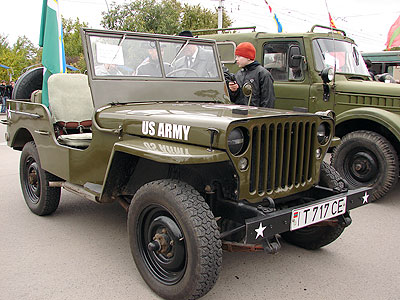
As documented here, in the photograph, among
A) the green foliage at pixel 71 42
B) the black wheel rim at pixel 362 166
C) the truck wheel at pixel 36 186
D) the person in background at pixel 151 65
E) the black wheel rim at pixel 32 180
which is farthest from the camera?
the green foliage at pixel 71 42

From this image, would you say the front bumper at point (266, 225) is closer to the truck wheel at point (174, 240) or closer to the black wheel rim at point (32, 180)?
the truck wheel at point (174, 240)

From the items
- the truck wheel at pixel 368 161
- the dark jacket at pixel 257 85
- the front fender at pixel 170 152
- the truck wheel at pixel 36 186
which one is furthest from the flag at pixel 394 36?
the front fender at pixel 170 152

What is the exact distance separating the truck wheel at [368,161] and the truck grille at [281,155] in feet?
7.81

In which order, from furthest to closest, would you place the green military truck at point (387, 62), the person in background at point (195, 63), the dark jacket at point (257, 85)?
the green military truck at point (387, 62) < the dark jacket at point (257, 85) < the person in background at point (195, 63)

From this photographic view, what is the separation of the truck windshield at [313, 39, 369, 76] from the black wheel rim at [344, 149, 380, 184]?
145 cm

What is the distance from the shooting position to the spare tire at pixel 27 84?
496 cm

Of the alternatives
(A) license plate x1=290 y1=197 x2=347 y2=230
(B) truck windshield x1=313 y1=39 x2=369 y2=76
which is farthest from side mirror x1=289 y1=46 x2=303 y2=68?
(A) license plate x1=290 y1=197 x2=347 y2=230

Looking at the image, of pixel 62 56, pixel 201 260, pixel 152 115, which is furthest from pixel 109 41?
pixel 201 260

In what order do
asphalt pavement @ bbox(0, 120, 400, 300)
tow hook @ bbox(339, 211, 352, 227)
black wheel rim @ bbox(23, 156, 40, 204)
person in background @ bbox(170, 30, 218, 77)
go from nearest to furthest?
1. asphalt pavement @ bbox(0, 120, 400, 300)
2. tow hook @ bbox(339, 211, 352, 227)
3. person in background @ bbox(170, 30, 218, 77)
4. black wheel rim @ bbox(23, 156, 40, 204)

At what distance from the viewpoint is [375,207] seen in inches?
188

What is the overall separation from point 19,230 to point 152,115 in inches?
79.8

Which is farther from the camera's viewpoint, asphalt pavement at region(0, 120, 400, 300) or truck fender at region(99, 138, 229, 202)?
asphalt pavement at region(0, 120, 400, 300)

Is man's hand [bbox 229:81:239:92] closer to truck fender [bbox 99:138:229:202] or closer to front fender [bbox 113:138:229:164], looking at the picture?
truck fender [bbox 99:138:229:202]

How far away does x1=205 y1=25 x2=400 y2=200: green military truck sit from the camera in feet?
16.0
